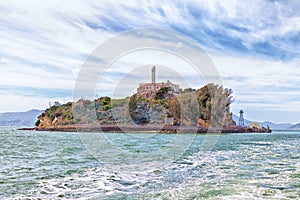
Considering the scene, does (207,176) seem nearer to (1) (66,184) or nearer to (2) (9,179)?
(1) (66,184)

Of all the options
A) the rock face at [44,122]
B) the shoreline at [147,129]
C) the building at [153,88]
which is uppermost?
the building at [153,88]

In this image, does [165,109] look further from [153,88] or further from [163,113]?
[153,88]

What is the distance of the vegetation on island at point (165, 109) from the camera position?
80125 mm

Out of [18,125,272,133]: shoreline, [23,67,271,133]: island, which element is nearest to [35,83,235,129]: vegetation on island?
[23,67,271,133]: island

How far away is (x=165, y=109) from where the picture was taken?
87.6 metres

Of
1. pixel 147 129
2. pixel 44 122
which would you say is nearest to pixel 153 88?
pixel 147 129

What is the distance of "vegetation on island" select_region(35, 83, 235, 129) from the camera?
263 ft

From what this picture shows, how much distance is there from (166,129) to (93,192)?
66.0 m

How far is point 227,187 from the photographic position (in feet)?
29.6

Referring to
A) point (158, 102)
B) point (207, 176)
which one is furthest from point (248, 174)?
point (158, 102)

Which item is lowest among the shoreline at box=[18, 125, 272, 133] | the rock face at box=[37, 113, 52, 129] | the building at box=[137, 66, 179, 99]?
the shoreline at box=[18, 125, 272, 133]

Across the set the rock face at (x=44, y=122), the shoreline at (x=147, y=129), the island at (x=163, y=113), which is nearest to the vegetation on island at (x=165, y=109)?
the island at (x=163, y=113)

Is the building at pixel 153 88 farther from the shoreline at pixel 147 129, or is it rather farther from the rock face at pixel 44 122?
the rock face at pixel 44 122

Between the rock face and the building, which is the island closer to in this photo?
the building
